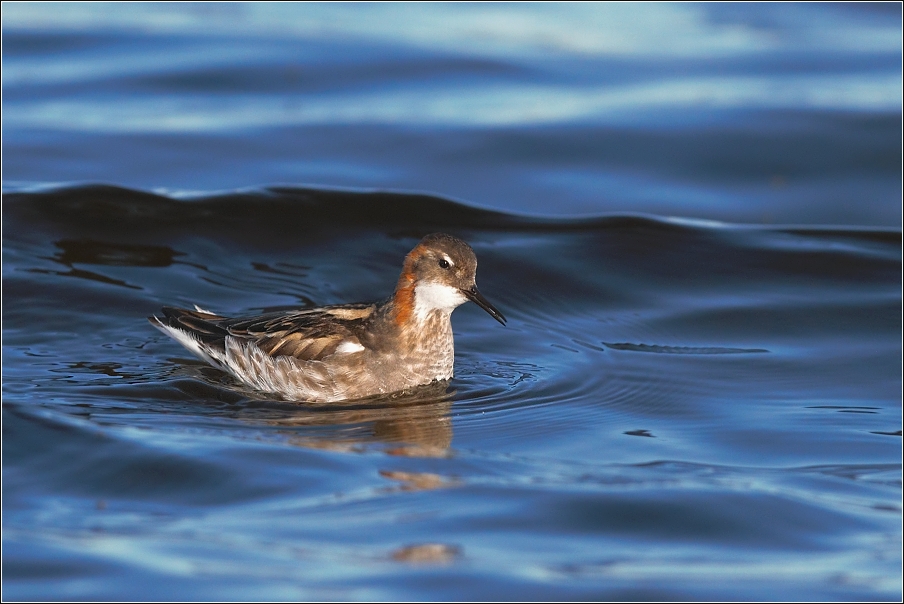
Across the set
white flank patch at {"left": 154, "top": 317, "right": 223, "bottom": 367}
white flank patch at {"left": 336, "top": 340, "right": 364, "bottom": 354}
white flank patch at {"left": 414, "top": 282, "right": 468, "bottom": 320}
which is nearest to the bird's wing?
white flank patch at {"left": 336, "top": 340, "right": 364, "bottom": 354}

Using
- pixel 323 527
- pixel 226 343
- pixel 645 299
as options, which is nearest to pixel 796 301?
pixel 645 299

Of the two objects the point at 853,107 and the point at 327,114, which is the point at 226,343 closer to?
the point at 327,114

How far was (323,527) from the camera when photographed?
287 inches

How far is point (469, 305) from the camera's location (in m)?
12.6

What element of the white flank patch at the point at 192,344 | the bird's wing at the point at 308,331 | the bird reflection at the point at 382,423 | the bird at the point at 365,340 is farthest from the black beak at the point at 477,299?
the white flank patch at the point at 192,344

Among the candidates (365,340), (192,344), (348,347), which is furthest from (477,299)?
(192,344)

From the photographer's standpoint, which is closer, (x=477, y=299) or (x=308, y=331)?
(x=477, y=299)

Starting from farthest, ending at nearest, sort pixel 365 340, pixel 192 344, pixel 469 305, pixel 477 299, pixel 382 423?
pixel 469 305 → pixel 192 344 → pixel 365 340 → pixel 477 299 → pixel 382 423

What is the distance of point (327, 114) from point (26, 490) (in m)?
9.97

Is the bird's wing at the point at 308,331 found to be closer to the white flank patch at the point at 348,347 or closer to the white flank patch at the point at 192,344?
the white flank patch at the point at 348,347

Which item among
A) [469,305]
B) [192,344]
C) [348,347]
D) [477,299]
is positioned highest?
[469,305]

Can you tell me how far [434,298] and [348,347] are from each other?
0.76 metres

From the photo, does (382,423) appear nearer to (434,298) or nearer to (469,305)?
(434,298)

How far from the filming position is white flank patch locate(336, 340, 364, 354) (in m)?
10.2
